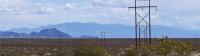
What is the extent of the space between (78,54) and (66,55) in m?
9.60

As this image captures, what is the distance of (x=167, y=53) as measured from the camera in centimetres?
4119

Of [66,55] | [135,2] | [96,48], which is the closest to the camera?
[96,48]

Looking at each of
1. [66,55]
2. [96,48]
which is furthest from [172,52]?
[66,55]

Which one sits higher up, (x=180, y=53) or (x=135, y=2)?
(x=135, y=2)

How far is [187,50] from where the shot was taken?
42.4 m

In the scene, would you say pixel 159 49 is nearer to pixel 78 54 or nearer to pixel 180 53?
pixel 180 53

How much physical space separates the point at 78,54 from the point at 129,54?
703cm

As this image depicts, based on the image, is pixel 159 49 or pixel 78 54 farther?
pixel 78 54

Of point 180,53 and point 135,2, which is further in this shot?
point 135,2

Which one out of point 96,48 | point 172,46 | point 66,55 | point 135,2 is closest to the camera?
point 172,46

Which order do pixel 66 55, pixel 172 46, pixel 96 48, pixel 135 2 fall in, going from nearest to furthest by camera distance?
pixel 172 46 < pixel 96 48 < pixel 135 2 < pixel 66 55

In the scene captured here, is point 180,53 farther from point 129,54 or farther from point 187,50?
point 129,54

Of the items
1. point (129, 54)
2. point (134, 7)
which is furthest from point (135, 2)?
point (129, 54)

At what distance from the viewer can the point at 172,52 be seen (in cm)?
4206
